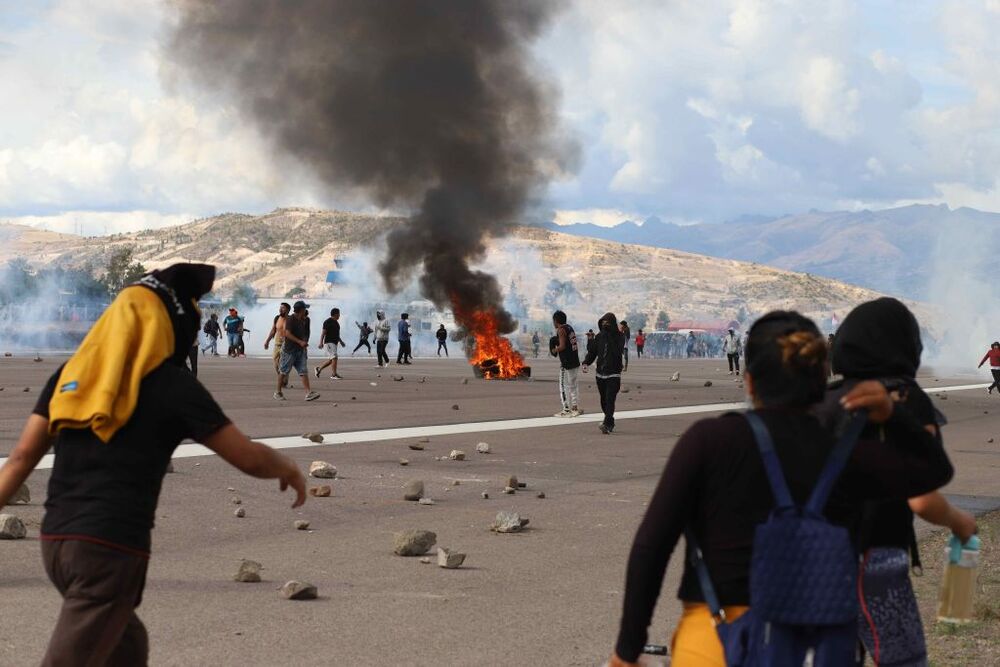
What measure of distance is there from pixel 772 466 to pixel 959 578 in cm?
131

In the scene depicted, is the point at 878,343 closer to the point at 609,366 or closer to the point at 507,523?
→ the point at 507,523

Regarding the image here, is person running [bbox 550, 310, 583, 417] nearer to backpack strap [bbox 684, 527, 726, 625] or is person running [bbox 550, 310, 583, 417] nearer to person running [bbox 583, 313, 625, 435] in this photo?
person running [bbox 583, 313, 625, 435]

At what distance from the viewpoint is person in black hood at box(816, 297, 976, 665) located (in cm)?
359

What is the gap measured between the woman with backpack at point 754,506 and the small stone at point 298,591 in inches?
161

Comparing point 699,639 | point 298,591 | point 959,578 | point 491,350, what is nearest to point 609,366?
point 298,591

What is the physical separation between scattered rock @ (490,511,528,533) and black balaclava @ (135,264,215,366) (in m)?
5.78

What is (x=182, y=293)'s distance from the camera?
382 centimetres

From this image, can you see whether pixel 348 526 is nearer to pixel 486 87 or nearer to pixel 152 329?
pixel 152 329

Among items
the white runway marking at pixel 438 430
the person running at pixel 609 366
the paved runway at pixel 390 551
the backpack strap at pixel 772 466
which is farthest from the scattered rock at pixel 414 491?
the backpack strap at pixel 772 466

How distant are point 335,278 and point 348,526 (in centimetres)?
8676

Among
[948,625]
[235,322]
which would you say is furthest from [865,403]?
[235,322]

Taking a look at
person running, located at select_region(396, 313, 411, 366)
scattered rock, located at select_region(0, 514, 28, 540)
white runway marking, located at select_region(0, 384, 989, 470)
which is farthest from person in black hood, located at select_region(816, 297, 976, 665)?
person running, located at select_region(396, 313, 411, 366)

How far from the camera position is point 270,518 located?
9.85m

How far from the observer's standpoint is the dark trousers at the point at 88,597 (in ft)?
11.6
